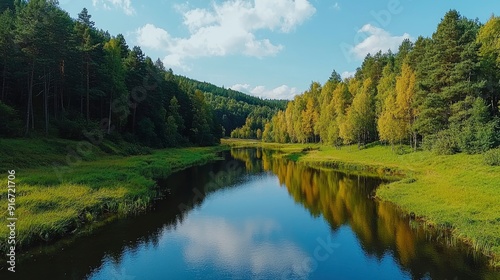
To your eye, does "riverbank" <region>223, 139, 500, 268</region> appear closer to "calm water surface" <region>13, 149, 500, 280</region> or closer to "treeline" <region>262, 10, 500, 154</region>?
"calm water surface" <region>13, 149, 500, 280</region>

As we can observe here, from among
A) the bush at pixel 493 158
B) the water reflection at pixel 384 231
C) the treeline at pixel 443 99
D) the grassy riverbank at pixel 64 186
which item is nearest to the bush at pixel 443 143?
the treeline at pixel 443 99

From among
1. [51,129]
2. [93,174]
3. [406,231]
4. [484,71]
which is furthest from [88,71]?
[484,71]

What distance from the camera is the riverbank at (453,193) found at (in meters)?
19.4

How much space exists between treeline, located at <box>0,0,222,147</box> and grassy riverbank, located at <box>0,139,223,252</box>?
6482 millimetres

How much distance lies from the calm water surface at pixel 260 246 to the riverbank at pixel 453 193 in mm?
1197

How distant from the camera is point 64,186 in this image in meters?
26.5

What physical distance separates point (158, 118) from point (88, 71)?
23688mm

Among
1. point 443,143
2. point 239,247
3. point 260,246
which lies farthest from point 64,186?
point 443,143

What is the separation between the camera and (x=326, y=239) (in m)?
22.2

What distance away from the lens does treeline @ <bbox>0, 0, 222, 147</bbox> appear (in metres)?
43.0

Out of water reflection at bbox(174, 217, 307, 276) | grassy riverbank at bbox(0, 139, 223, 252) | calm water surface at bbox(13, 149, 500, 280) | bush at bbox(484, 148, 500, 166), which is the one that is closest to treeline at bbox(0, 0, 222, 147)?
grassy riverbank at bbox(0, 139, 223, 252)

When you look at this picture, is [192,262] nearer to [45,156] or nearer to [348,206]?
[348,206]

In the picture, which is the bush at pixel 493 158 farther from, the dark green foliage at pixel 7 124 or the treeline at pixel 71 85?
the dark green foliage at pixel 7 124

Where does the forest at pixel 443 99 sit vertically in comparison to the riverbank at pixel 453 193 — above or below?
above
